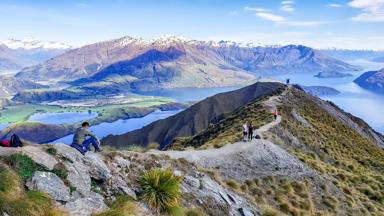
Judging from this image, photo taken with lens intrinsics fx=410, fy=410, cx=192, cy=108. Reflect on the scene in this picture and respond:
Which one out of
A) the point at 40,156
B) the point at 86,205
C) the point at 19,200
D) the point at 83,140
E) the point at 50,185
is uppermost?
the point at 40,156

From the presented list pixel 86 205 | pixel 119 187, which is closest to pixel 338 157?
pixel 119 187

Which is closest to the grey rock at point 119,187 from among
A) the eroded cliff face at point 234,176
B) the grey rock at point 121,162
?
the eroded cliff face at point 234,176

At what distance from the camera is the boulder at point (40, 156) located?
16.2 m

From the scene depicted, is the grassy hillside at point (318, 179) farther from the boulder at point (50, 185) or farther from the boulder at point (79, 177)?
the boulder at point (50, 185)

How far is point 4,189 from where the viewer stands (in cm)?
1332

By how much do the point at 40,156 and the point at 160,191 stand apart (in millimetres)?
5136

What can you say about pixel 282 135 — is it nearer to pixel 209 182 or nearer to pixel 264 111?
pixel 264 111

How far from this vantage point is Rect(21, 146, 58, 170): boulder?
16.2 m

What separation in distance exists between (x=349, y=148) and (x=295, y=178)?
29.2 m

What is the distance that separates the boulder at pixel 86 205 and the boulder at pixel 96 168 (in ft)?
4.90

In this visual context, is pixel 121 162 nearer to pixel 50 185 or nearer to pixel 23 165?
pixel 50 185

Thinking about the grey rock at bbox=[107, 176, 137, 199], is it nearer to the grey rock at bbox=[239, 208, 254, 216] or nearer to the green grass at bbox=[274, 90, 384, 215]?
the grey rock at bbox=[239, 208, 254, 216]

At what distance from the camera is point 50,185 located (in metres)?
15.1

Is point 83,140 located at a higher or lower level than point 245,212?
higher
